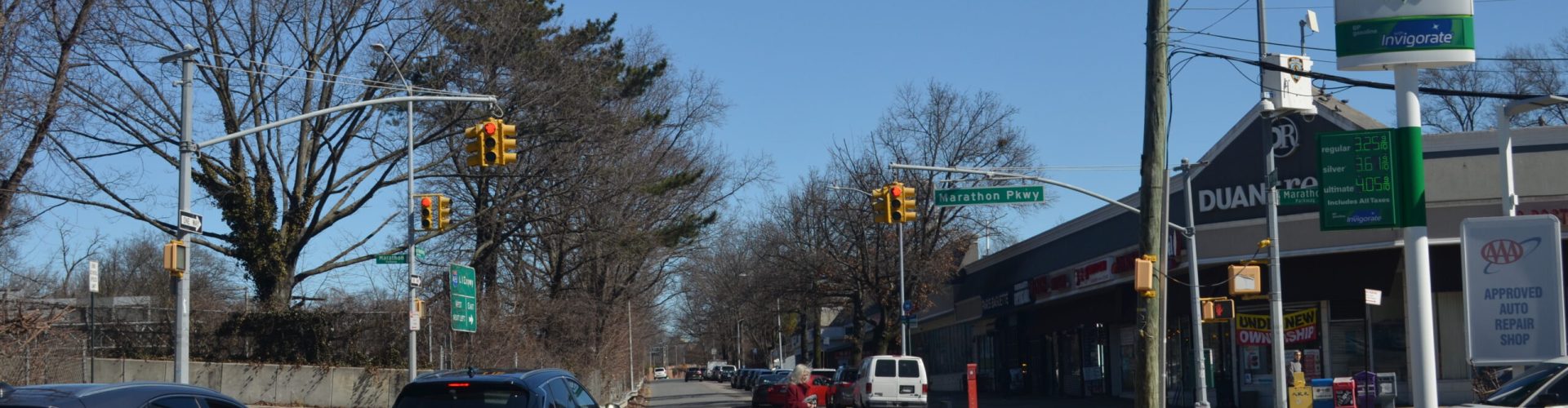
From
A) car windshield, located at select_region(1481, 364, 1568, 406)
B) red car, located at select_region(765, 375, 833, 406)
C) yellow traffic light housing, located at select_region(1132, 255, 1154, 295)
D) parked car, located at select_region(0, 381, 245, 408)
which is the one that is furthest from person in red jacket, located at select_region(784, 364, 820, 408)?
red car, located at select_region(765, 375, 833, 406)

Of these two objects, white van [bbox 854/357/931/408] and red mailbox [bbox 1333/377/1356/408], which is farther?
white van [bbox 854/357/931/408]

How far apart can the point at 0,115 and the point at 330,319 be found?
11885 mm

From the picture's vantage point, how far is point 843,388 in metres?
36.4

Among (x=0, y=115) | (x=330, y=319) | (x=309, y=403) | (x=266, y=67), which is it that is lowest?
(x=309, y=403)

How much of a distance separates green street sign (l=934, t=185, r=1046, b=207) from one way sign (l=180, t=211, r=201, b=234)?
39.6 feet

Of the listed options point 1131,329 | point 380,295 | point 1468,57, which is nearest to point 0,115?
point 380,295

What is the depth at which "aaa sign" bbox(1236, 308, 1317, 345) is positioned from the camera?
30.9 meters

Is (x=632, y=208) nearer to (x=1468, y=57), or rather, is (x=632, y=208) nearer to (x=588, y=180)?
(x=588, y=180)

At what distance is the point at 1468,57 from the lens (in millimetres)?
11641

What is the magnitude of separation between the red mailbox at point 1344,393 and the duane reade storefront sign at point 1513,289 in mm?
11791

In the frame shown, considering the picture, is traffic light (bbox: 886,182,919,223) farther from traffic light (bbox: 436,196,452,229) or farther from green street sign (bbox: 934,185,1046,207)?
traffic light (bbox: 436,196,452,229)

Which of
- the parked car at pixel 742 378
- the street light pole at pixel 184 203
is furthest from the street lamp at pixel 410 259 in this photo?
the parked car at pixel 742 378

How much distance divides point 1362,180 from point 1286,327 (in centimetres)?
2070

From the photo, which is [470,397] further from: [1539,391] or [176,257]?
[1539,391]
